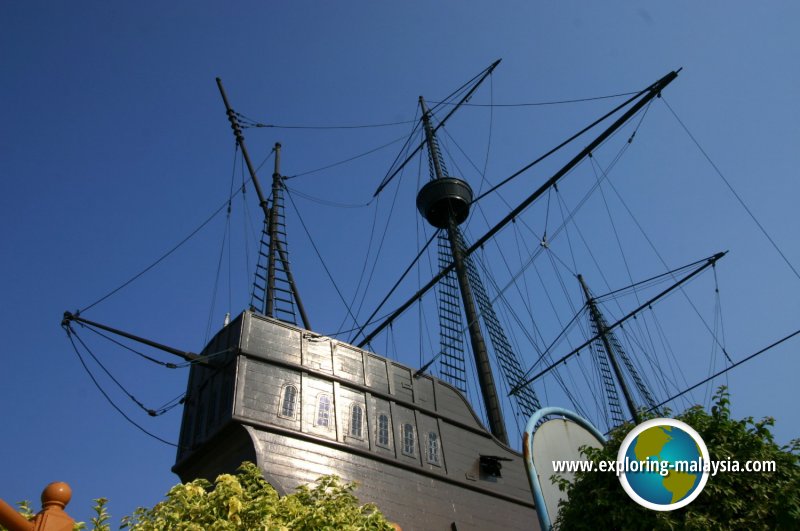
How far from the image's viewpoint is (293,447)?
1105 cm

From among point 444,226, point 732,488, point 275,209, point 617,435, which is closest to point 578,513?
point 617,435

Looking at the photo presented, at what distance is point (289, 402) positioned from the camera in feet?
38.1

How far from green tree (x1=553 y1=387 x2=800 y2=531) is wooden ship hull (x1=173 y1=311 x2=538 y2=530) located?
Result: 16.4 feet

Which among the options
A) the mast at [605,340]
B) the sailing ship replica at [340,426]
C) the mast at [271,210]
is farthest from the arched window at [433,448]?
the mast at [605,340]

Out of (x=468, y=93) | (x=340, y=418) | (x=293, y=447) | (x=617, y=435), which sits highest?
(x=468, y=93)

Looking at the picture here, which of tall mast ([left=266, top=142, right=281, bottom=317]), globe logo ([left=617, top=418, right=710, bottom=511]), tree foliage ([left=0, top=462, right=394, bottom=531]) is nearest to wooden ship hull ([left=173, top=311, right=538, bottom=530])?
tall mast ([left=266, top=142, right=281, bottom=317])

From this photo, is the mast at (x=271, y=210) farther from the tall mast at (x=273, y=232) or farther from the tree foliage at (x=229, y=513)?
the tree foliage at (x=229, y=513)

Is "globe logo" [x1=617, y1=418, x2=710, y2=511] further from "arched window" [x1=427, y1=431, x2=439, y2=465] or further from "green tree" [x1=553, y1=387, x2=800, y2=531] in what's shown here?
"arched window" [x1=427, y1=431, x2=439, y2=465]

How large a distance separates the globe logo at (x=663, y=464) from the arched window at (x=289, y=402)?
6.22 metres

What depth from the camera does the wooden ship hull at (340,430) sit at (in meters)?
11.0

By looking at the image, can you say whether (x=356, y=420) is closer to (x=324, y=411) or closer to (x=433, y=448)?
(x=324, y=411)

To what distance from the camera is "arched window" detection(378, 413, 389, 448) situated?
41.4 ft

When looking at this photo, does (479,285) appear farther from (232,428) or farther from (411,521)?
(232,428)

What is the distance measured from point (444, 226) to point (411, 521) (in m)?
14.3
